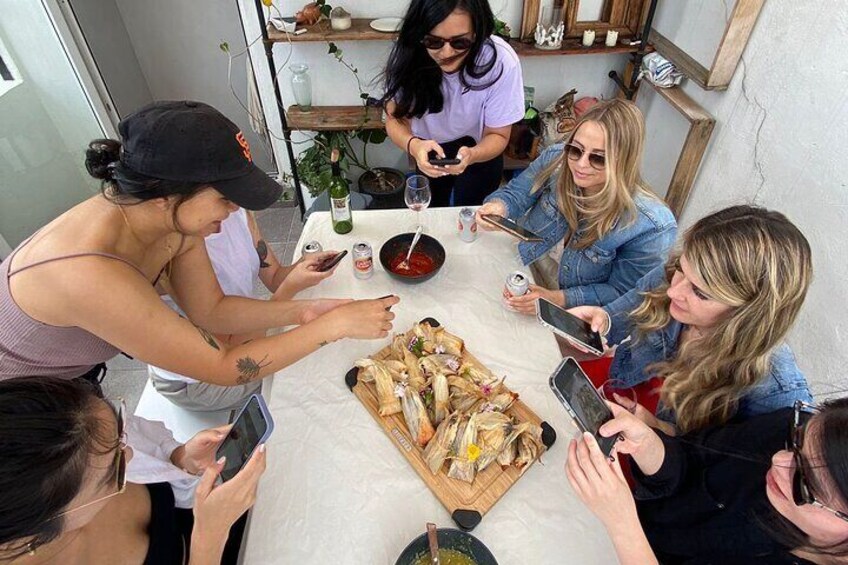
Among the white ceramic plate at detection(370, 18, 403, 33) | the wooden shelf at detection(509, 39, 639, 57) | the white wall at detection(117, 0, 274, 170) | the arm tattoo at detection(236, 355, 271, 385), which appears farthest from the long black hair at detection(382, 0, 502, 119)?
the white wall at detection(117, 0, 274, 170)

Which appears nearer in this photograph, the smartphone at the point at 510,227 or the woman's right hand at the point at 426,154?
the smartphone at the point at 510,227

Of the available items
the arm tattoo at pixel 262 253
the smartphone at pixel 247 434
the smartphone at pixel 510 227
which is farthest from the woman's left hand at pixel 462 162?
the smartphone at pixel 247 434

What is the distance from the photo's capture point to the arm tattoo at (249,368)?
129cm

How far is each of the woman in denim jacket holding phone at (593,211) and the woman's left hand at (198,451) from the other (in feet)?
3.17

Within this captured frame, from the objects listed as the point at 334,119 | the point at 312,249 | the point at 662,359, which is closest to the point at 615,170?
the point at 662,359

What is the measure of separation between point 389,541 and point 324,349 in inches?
23.7

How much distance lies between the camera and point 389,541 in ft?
3.46

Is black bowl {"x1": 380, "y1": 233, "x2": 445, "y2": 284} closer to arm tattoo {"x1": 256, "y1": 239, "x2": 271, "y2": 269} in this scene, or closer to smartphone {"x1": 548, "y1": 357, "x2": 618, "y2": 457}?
arm tattoo {"x1": 256, "y1": 239, "x2": 271, "y2": 269}

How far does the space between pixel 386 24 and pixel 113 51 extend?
190 cm

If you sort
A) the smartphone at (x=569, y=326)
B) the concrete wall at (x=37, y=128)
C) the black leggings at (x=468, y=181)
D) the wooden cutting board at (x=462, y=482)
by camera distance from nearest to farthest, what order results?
the wooden cutting board at (x=462, y=482), the smartphone at (x=569, y=326), the black leggings at (x=468, y=181), the concrete wall at (x=37, y=128)

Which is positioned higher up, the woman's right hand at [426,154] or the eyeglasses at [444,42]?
the eyeglasses at [444,42]

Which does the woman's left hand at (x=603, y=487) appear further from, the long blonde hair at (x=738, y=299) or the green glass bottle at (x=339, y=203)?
the green glass bottle at (x=339, y=203)

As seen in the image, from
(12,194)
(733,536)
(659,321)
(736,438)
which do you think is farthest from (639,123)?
(12,194)

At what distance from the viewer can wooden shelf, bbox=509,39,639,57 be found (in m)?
2.93
